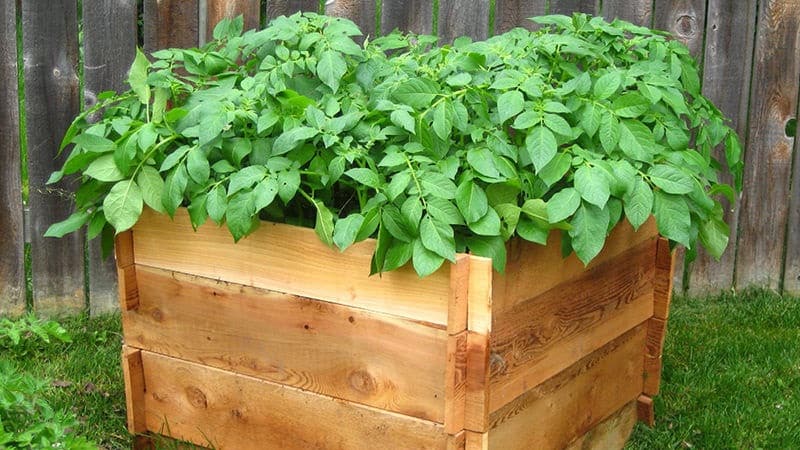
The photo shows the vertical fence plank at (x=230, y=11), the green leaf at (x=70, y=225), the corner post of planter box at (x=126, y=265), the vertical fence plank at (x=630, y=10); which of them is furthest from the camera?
the vertical fence plank at (x=630, y=10)

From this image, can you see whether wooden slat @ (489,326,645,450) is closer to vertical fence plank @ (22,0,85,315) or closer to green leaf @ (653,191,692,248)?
green leaf @ (653,191,692,248)

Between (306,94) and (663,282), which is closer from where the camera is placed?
(306,94)

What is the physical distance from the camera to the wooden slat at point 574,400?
→ 283cm

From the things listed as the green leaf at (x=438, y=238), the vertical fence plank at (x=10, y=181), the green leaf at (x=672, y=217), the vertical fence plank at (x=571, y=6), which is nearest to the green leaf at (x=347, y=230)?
the green leaf at (x=438, y=238)

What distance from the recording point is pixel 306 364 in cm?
287

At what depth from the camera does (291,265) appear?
111 inches

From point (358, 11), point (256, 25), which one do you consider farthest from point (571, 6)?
point (256, 25)

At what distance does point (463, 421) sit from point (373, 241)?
0.46 metres

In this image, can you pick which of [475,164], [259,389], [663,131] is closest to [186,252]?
[259,389]

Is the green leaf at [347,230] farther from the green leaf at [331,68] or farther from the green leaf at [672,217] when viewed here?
the green leaf at [672,217]

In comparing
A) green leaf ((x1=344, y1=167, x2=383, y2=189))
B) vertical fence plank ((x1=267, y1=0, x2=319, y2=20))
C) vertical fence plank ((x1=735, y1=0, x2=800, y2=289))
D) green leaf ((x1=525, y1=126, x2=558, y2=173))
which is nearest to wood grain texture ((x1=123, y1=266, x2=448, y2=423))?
green leaf ((x1=344, y1=167, x2=383, y2=189))

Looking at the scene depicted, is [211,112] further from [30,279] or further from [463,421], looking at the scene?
[30,279]

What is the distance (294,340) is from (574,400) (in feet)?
2.57

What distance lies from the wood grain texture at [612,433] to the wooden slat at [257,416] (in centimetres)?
61
